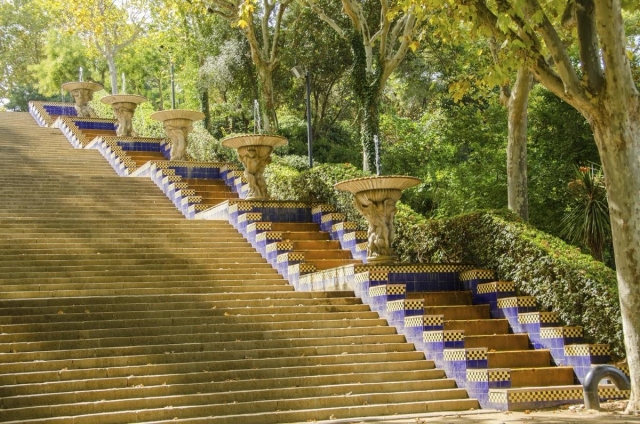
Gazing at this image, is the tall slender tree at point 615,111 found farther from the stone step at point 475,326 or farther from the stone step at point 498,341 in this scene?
the stone step at point 475,326

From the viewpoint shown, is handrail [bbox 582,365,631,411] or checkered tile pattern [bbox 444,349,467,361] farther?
checkered tile pattern [bbox 444,349,467,361]

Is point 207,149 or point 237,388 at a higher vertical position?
point 207,149

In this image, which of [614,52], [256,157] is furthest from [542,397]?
[256,157]

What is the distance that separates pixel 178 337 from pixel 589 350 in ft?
17.8

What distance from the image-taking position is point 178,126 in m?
23.5

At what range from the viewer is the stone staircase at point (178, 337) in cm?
1005

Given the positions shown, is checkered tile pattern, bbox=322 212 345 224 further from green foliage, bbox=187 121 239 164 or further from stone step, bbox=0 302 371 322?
green foliage, bbox=187 121 239 164

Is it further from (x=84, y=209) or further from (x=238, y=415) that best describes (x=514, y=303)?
(x=84, y=209)

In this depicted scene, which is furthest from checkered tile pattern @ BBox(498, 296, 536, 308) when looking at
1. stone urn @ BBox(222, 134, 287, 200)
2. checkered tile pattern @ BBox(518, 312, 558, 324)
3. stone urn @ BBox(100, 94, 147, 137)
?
stone urn @ BBox(100, 94, 147, 137)

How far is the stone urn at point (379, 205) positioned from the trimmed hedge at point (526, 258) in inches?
45.9

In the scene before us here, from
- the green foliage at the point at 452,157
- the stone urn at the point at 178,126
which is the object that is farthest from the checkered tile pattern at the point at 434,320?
the stone urn at the point at 178,126

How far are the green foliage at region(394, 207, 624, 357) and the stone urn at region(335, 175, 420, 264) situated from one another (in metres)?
1.16

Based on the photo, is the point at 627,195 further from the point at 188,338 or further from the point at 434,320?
the point at 188,338

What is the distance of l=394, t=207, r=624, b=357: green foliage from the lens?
11.9 metres
